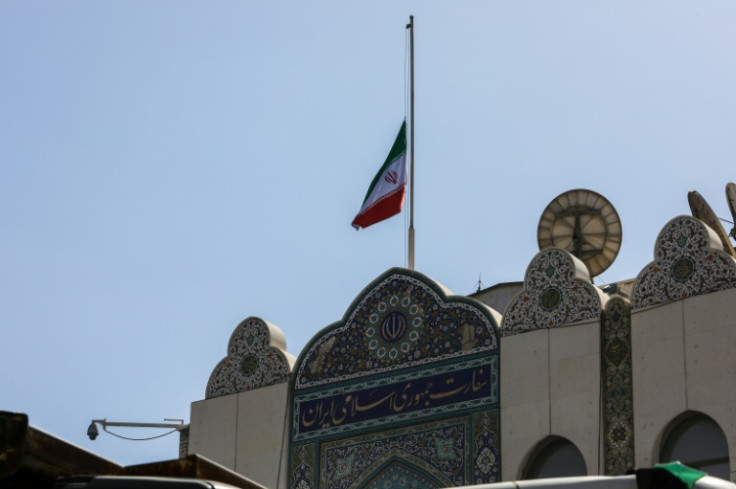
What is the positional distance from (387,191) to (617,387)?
5.23 m

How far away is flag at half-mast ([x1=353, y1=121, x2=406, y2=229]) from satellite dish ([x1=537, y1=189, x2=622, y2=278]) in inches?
87.0

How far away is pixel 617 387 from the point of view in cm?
1597

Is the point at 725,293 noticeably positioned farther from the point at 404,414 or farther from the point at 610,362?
the point at 404,414

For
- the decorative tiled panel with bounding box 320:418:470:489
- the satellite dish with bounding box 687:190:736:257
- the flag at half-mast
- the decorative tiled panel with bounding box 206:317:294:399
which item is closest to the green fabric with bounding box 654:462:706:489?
the decorative tiled panel with bounding box 320:418:470:489

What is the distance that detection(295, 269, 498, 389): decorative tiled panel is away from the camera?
17.2m

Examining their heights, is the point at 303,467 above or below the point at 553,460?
above

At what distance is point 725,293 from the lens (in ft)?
50.5

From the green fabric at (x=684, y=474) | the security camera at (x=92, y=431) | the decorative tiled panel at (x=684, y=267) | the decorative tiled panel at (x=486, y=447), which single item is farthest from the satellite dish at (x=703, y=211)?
the green fabric at (x=684, y=474)

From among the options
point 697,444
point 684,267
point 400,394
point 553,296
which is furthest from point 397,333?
point 697,444

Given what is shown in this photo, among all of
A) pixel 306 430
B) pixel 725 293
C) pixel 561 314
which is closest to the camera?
pixel 725 293

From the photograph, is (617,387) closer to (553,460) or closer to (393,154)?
(553,460)

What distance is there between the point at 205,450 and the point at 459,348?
12.7 ft

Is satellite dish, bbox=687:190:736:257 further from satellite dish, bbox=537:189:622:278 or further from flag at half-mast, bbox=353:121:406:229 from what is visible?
flag at half-mast, bbox=353:121:406:229

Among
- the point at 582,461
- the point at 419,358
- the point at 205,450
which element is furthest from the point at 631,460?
the point at 205,450
